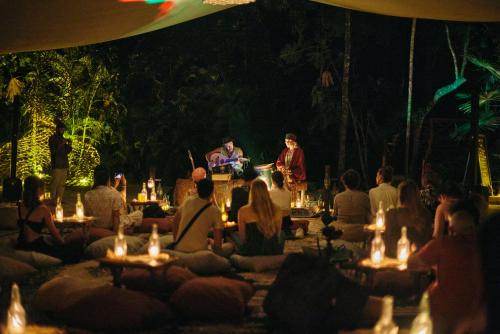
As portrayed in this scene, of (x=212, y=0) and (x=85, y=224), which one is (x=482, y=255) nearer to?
(x=212, y=0)

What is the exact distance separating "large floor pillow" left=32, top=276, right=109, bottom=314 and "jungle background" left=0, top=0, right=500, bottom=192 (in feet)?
36.7

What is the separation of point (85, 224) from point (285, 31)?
12.0 metres

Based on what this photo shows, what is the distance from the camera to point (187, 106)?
18875mm

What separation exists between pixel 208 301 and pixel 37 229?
282cm

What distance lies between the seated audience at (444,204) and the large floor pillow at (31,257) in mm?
4052

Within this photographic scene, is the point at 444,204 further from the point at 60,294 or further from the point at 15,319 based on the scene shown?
the point at 15,319

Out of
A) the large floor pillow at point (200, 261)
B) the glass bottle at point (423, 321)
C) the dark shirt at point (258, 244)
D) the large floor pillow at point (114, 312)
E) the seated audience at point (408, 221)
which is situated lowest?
the large floor pillow at point (114, 312)

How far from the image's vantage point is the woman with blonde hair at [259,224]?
734 centimetres

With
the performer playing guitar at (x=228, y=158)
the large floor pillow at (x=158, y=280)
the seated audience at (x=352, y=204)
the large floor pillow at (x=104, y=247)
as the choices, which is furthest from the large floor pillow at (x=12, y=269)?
the performer playing guitar at (x=228, y=158)

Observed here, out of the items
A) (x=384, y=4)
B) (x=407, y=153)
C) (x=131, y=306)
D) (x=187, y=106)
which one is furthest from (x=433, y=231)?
(x=187, y=106)

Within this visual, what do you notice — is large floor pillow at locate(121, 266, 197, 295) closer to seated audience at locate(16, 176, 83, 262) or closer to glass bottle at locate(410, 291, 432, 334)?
seated audience at locate(16, 176, 83, 262)

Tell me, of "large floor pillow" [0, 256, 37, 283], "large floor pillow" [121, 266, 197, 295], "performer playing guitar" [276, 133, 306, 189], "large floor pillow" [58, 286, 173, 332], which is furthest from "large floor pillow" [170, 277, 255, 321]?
"performer playing guitar" [276, 133, 306, 189]

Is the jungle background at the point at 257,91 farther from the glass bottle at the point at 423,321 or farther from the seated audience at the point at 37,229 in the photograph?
the glass bottle at the point at 423,321

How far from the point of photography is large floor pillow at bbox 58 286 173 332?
17.4 feet
